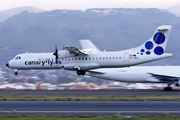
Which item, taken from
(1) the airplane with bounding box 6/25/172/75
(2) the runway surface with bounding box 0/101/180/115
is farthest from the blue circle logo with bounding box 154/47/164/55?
(2) the runway surface with bounding box 0/101/180/115

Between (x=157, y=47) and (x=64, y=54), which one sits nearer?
(x=157, y=47)

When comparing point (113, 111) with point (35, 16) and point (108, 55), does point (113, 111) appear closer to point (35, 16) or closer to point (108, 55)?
point (108, 55)

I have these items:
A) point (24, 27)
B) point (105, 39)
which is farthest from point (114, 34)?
point (24, 27)

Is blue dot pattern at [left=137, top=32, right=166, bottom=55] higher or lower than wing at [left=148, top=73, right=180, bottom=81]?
higher

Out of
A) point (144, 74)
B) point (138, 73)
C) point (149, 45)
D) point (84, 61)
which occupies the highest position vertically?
point (149, 45)

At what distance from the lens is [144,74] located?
36.8 meters

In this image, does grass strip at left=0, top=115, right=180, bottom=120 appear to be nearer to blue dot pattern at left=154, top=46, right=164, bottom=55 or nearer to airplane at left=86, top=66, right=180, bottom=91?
airplane at left=86, top=66, right=180, bottom=91

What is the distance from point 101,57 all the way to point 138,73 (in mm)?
5421

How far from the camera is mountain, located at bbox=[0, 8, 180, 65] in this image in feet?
397

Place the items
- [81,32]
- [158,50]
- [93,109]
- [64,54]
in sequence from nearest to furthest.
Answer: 1. [93,109]
2. [158,50]
3. [64,54]
4. [81,32]

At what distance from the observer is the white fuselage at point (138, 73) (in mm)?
36406

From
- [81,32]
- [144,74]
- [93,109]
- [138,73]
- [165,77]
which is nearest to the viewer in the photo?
[93,109]

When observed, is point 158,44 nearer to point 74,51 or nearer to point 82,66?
point 82,66

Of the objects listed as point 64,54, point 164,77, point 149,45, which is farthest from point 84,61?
point 164,77
